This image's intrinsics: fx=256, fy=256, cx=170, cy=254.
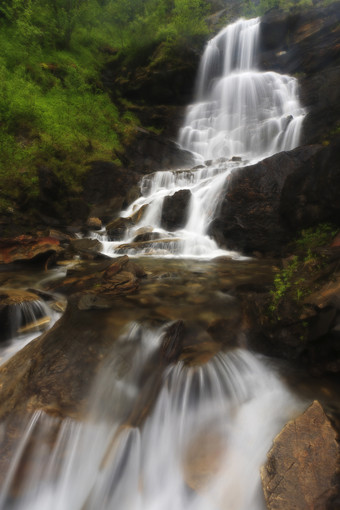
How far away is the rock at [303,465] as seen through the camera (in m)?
1.65

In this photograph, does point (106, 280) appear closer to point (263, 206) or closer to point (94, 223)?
point (263, 206)

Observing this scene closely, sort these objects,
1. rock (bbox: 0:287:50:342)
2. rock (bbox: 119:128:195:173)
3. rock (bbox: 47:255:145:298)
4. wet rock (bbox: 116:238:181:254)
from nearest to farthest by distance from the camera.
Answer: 1. rock (bbox: 0:287:50:342)
2. rock (bbox: 47:255:145:298)
3. wet rock (bbox: 116:238:181:254)
4. rock (bbox: 119:128:195:173)

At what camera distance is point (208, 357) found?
3016 millimetres

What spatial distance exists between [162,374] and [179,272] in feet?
11.9

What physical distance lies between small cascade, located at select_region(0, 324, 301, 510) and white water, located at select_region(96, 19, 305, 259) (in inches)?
223

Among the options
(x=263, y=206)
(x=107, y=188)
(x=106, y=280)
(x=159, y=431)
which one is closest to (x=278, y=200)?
(x=263, y=206)

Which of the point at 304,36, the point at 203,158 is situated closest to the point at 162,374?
the point at 203,158

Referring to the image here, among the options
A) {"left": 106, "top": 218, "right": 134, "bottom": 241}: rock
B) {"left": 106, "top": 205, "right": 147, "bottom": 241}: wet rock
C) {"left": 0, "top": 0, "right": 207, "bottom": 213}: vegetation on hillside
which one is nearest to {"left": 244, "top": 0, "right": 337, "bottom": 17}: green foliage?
{"left": 0, "top": 0, "right": 207, "bottom": 213}: vegetation on hillside

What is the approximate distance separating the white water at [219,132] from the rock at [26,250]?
1.97m

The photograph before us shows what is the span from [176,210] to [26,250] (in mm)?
5501

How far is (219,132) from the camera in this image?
55.4 ft

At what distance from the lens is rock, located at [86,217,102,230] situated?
10812 millimetres

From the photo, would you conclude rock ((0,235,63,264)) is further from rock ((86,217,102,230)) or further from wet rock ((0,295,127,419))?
wet rock ((0,295,127,419))

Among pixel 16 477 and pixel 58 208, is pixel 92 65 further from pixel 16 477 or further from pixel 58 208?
pixel 16 477
